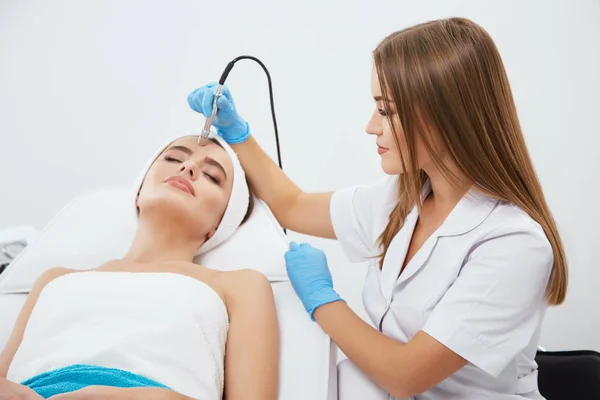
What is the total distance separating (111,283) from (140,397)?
0.31 metres

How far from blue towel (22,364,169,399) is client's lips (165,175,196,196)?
0.49m

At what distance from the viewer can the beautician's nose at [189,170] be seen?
146cm

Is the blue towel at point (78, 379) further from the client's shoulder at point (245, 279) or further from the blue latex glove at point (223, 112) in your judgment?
the blue latex glove at point (223, 112)

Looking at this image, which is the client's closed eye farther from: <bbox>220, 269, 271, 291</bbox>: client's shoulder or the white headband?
<bbox>220, 269, 271, 291</bbox>: client's shoulder

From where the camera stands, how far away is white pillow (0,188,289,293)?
1490 millimetres

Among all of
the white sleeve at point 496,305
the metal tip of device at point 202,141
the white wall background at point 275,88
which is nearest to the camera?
the white sleeve at point 496,305

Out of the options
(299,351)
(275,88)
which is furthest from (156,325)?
(275,88)

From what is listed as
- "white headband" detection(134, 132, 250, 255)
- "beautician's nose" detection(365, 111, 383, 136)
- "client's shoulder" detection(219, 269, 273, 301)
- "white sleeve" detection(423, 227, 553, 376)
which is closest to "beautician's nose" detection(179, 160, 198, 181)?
"white headband" detection(134, 132, 250, 255)

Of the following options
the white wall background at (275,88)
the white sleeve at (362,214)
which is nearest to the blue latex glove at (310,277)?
the white sleeve at (362,214)

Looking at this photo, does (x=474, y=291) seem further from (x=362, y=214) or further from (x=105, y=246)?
(x=105, y=246)

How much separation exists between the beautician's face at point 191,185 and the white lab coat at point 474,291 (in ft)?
1.26

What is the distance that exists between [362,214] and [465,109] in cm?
43

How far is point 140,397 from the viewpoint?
1008mm

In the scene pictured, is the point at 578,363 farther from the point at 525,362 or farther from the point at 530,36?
the point at 530,36
